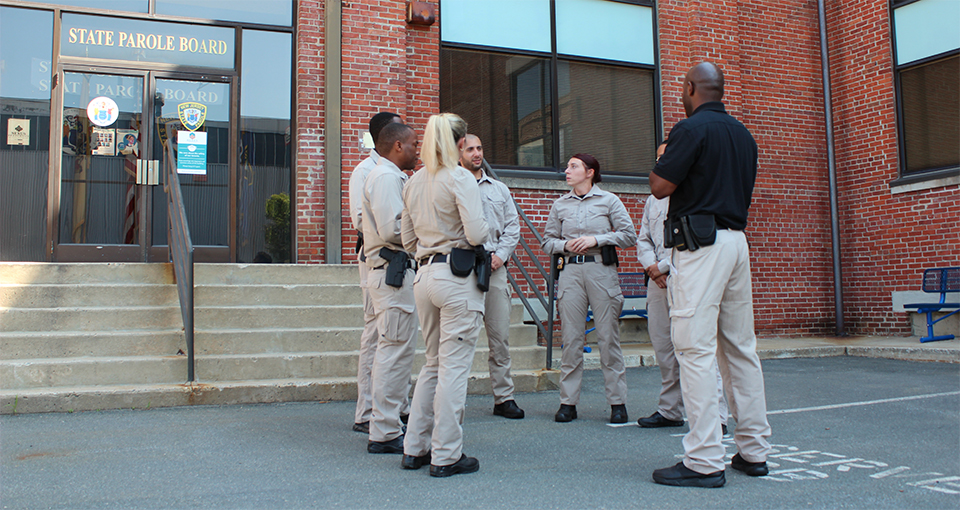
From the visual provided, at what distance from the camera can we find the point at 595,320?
5121 mm

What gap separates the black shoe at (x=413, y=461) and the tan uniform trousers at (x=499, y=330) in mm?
1516

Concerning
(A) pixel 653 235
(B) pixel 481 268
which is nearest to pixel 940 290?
(A) pixel 653 235

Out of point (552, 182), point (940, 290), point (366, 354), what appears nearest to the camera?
point (366, 354)

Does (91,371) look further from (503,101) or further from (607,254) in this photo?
(503,101)

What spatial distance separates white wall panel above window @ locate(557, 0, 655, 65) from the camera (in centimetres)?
966

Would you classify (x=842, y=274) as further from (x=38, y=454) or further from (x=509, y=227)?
(x=38, y=454)

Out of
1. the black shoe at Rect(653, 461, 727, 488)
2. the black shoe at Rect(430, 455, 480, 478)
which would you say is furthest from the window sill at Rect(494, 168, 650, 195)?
the black shoe at Rect(653, 461, 727, 488)

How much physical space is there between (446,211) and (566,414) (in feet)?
6.53

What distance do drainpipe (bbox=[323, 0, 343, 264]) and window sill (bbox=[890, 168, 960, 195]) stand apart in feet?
24.6

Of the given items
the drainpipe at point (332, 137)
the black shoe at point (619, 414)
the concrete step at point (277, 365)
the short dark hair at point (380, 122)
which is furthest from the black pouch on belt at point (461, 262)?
the drainpipe at point (332, 137)

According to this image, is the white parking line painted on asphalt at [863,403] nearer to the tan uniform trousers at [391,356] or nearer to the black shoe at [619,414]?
the black shoe at [619,414]

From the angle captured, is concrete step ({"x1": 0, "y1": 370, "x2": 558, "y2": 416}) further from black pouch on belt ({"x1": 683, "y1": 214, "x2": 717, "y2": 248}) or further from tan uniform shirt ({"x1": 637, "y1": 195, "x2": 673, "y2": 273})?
black pouch on belt ({"x1": 683, "y1": 214, "x2": 717, "y2": 248})

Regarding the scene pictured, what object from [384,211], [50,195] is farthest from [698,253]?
[50,195]

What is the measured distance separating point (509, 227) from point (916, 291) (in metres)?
7.17
